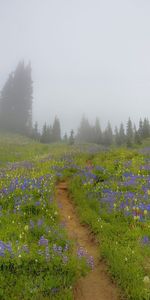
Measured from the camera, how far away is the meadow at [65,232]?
5.93 m

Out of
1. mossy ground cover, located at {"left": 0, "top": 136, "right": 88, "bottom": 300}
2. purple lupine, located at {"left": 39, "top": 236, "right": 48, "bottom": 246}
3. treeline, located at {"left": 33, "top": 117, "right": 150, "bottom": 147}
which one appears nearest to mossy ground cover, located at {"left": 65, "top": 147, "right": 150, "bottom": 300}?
mossy ground cover, located at {"left": 0, "top": 136, "right": 88, "bottom": 300}

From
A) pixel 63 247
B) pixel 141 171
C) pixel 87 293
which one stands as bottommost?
pixel 87 293

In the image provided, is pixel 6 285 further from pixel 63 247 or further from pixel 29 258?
pixel 63 247

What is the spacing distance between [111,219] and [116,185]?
3.14 m

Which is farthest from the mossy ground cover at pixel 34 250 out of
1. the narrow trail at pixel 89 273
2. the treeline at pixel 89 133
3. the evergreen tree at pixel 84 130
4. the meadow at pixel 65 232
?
the evergreen tree at pixel 84 130

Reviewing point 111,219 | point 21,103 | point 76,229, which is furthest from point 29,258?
point 21,103

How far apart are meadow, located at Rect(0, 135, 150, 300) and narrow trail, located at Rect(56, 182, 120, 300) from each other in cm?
Answer: 18

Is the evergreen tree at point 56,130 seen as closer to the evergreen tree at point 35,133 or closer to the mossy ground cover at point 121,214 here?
the evergreen tree at point 35,133

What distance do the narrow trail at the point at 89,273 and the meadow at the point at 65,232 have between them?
180 millimetres

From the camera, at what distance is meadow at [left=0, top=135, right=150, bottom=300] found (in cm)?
593

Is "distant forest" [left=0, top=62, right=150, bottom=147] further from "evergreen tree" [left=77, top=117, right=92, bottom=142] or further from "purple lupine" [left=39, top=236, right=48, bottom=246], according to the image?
"purple lupine" [left=39, top=236, right=48, bottom=246]

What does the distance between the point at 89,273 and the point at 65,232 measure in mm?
1594

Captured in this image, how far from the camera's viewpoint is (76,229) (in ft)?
29.8

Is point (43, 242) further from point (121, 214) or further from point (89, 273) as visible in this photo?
point (121, 214)
